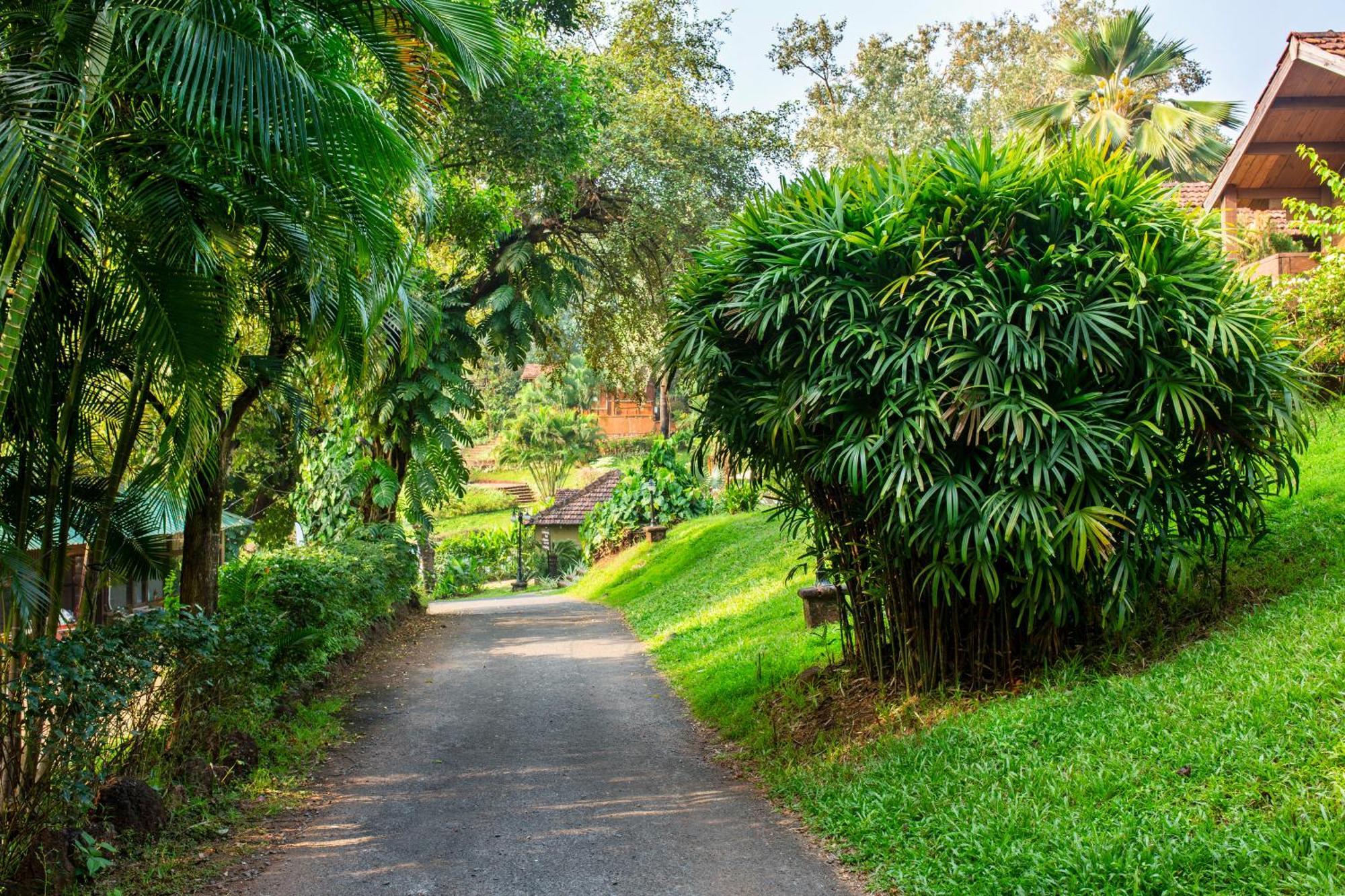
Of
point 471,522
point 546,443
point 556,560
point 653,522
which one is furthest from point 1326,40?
point 471,522

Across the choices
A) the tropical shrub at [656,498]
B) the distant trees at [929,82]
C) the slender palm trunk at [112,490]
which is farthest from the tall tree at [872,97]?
the slender palm trunk at [112,490]

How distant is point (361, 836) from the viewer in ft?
19.6

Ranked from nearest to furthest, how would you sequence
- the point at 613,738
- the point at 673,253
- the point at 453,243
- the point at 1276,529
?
1. the point at 1276,529
2. the point at 613,738
3. the point at 453,243
4. the point at 673,253

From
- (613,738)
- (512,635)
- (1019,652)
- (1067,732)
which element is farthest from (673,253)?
(1067,732)

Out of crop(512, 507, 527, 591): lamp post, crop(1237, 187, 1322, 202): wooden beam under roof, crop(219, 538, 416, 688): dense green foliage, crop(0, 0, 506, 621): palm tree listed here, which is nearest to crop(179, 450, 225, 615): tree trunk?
crop(219, 538, 416, 688): dense green foliage

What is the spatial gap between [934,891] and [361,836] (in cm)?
322

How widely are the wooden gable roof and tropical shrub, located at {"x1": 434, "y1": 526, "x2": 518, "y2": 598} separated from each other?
84.1 ft

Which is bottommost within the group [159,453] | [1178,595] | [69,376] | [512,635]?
[512,635]

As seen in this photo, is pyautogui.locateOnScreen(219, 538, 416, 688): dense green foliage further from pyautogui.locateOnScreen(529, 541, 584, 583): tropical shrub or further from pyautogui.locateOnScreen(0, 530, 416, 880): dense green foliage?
pyautogui.locateOnScreen(529, 541, 584, 583): tropical shrub

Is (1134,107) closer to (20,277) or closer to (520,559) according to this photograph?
(20,277)

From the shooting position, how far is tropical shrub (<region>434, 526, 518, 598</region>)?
3556 centimetres

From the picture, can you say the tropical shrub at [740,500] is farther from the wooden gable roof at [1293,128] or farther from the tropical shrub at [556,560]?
the wooden gable roof at [1293,128]

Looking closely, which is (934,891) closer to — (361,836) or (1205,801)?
(1205,801)

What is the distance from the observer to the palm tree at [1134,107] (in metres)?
18.1
